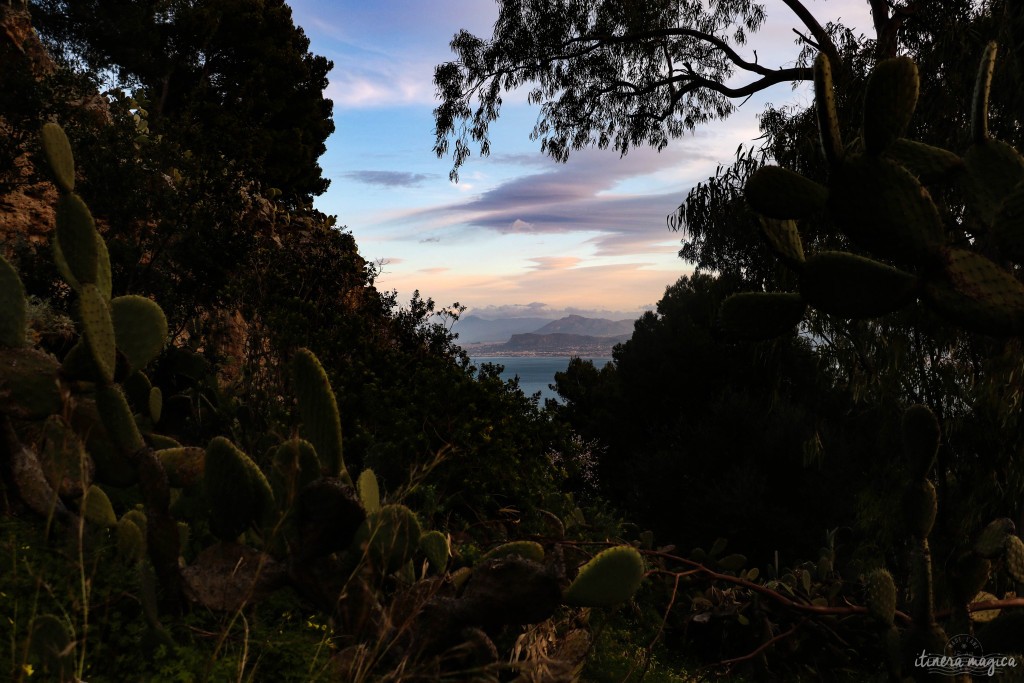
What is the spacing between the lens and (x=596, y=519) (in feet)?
24.2

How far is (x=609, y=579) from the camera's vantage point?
2.89 metres

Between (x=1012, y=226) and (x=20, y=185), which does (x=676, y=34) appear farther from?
(x=1012, y=226)

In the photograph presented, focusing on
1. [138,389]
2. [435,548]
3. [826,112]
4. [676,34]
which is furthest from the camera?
[676,34]

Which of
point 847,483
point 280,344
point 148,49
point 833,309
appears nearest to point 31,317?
point 280,344

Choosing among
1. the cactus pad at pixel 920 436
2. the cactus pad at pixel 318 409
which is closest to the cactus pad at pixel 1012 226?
the cactus pad at pixel 920 436

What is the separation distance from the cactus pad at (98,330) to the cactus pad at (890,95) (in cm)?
259

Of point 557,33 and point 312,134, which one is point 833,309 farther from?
point 312,134

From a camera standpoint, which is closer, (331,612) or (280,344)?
(331,612)

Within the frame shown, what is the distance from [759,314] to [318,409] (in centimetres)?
166

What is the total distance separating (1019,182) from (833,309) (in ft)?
1.90

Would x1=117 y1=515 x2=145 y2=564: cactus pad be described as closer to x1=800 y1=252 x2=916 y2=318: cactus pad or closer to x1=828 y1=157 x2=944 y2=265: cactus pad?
x1=800 y1=252 x2=916 y2=318: cactus pad

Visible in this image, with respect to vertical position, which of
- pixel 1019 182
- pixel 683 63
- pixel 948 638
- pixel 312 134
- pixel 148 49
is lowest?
pixel 948 638

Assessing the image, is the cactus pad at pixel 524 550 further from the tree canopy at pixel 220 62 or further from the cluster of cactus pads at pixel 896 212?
the tree canopy at pixel 220 62

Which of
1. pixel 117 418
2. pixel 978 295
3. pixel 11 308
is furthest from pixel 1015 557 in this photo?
pixel 11 308
